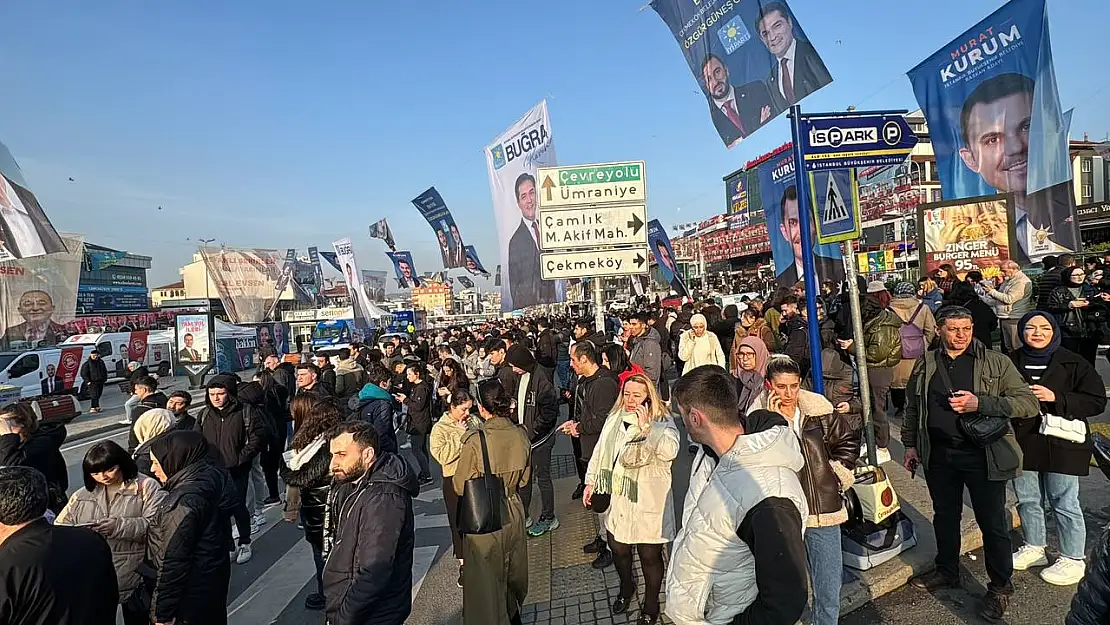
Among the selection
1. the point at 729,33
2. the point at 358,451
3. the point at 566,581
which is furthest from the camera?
the point at 729,33

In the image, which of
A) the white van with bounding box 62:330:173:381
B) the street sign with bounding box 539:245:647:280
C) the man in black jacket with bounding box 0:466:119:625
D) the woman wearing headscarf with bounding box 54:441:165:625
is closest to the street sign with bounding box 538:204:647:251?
the street sign with bounding box 539:245:647:280

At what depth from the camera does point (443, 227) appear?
70.2 feet

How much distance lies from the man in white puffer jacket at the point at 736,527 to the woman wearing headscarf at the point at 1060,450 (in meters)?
2.63

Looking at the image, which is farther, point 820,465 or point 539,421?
point 539,421

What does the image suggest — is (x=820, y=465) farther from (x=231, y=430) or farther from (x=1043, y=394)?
(x=231, y=430)

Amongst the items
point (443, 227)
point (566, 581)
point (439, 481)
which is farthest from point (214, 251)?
point (566, 581)

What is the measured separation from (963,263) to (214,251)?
22.6 metres

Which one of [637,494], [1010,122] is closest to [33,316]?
[637,494]

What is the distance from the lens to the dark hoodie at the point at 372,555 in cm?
281

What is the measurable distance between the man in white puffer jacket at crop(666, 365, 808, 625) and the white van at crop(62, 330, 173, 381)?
2737 centimetres

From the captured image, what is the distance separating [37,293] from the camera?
15.9m

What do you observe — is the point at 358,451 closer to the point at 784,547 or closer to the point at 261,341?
the point at 784,547

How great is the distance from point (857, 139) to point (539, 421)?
145 inches

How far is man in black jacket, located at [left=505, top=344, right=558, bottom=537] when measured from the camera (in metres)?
5.75
